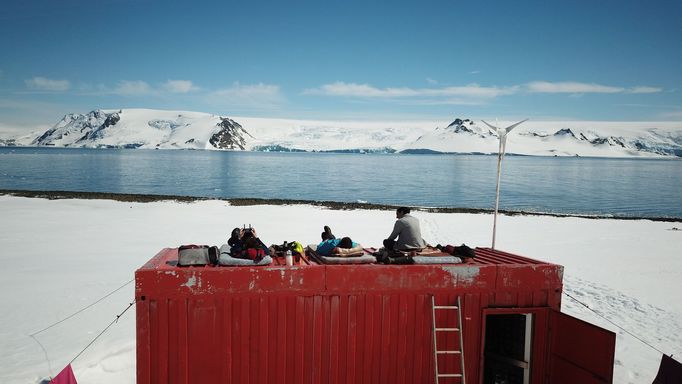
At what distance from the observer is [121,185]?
63.3 metres

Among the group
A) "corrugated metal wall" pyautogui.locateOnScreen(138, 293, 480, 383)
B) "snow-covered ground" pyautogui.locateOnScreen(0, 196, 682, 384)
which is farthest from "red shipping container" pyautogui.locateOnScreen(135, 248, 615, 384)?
"snow-covered ground" pyautogui.locateOnScreen(0, 196, 682, 384)

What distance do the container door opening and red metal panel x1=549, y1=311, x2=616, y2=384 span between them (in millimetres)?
475

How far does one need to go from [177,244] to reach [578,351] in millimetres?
20475

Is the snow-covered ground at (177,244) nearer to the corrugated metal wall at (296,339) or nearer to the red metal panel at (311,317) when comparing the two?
the corrugated metal wall at (296,339)

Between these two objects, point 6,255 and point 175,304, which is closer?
point 175,304

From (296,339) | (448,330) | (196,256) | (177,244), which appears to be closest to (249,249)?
(196,256)

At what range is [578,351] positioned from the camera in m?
8.26

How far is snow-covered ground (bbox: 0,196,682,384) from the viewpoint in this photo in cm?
1112

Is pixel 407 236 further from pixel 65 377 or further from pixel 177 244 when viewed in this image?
pixel 177 244

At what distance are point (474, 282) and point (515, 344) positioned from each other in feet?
7.83

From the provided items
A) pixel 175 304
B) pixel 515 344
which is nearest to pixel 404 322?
pixel 515 344

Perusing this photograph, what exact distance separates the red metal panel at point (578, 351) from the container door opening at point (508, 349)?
475 mm

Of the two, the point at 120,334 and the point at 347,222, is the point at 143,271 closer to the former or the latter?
the point at 120,334

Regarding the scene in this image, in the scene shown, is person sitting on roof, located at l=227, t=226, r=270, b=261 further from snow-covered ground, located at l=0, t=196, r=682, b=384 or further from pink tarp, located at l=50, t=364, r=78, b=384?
snow-covered ground, located at l=0, t=196, r=682, b=384
